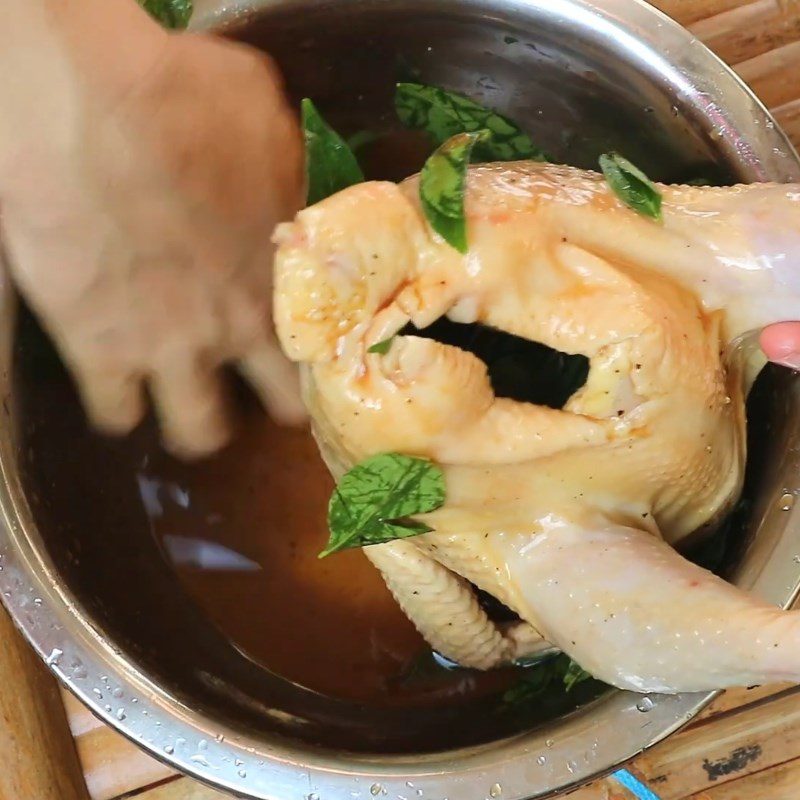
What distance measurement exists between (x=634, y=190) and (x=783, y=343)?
0.17 metres

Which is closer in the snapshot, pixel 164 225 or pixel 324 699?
pixel 164 225

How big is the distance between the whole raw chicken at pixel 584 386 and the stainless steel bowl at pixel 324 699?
79mm

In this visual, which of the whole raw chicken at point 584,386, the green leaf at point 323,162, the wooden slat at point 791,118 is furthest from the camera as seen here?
the wooden slat at point 791,118

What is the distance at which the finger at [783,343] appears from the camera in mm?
691

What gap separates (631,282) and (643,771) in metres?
0.56

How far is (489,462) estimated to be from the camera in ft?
2.17

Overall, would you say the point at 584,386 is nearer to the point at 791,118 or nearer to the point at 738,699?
the point at 738,699

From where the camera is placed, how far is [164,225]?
0.75 m

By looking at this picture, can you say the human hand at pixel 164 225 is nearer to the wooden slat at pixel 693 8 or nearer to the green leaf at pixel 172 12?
the green leaf at pixel 172 12

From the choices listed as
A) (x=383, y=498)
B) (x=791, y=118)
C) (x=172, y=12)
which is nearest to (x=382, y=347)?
(x=383, y=498)

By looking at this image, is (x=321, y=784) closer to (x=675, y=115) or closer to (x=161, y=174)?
(x=161, y=174)

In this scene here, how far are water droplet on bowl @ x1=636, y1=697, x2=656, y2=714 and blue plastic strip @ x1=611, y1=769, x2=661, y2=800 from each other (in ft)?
0.87

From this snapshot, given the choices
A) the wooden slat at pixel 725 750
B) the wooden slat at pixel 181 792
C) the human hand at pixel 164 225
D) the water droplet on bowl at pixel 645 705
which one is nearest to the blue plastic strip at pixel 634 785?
the wooden slat at pixel 725 750

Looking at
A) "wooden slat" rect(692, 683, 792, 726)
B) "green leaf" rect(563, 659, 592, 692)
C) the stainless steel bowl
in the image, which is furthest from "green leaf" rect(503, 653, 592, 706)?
"wooden slat" rect(692, 683, 792, 726)
